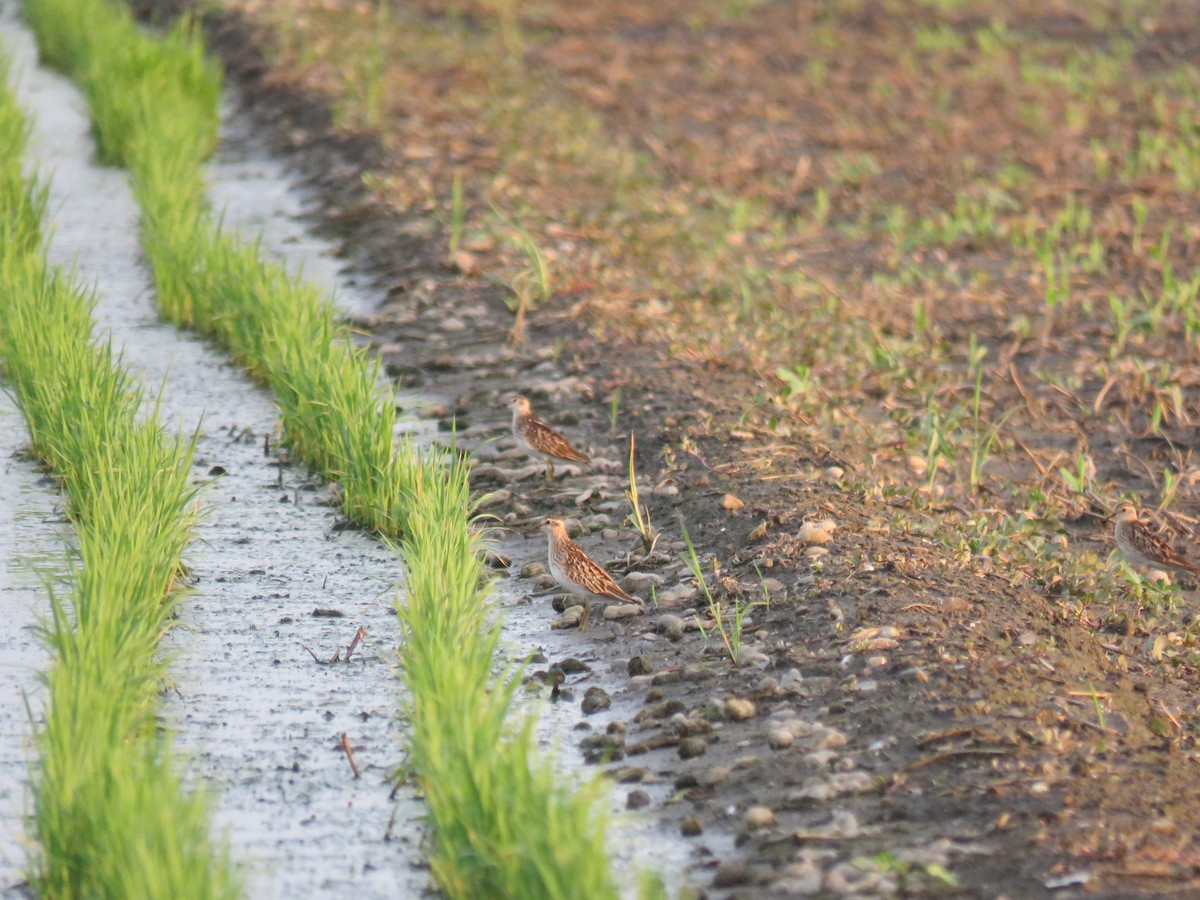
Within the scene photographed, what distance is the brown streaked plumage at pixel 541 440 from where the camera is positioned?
531 centimetres

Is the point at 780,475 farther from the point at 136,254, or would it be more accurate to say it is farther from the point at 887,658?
the point at 136,254

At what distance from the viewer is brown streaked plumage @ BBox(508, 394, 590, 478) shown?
5.31m

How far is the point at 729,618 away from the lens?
4.43 meters

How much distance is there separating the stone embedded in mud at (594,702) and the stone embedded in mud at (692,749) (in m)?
0.35

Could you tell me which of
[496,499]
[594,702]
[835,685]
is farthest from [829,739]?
[496,499]

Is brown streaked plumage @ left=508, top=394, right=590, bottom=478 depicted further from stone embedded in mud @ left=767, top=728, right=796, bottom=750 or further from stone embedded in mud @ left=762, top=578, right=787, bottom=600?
stone embedded in mud @ left=767, top=728, right=796, bottom=750

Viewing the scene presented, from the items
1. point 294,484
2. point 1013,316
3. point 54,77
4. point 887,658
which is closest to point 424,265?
point 294,484

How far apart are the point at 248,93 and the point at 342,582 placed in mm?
6803

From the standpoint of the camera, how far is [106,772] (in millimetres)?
3129

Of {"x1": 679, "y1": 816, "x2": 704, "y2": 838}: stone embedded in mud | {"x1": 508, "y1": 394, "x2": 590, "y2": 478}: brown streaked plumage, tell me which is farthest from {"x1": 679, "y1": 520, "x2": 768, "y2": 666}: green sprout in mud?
{"x1": 508, "y1": 394, "x2": 590, "y2": 478}: brown streaked plumage

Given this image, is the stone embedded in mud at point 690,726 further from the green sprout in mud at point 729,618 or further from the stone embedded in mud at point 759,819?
the stone embedded in mud at point 759,819

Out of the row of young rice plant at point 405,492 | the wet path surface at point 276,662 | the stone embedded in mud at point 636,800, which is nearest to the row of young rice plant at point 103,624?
the wet path surface at point 276,662

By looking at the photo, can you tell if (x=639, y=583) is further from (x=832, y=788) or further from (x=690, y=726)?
(x=832, y=788)

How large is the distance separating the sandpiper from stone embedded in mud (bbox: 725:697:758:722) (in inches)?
25.4
